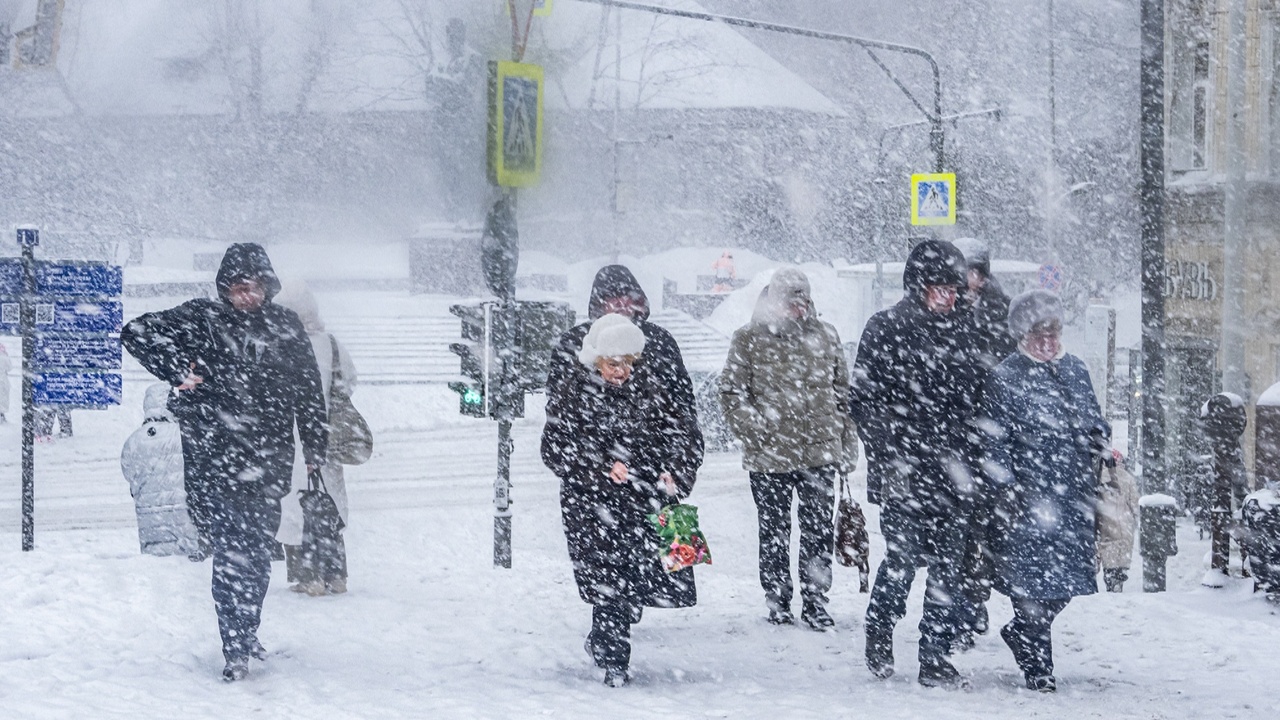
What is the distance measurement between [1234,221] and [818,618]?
27.8 ft

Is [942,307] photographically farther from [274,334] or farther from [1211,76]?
[1211,76]

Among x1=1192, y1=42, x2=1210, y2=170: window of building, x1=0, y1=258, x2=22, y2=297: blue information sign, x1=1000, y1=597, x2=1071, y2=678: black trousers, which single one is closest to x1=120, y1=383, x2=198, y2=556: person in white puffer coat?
x1=0, y1=258, x2=22, y2=297: blue information sign

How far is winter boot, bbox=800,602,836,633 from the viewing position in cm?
754

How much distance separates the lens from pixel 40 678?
6.47 meters

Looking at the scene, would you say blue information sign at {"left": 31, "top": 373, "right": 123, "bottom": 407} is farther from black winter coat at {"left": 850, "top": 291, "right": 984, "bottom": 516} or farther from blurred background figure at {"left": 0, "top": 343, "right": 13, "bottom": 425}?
blurred background figure at {"left": 0, "top": 343, "right": 13, "bottom": 425}

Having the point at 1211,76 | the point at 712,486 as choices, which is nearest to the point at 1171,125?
the point at 1211,76

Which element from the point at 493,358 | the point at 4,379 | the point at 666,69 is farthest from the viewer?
the point at 666,69

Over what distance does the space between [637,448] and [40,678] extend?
2.86 m

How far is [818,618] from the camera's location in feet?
24.8

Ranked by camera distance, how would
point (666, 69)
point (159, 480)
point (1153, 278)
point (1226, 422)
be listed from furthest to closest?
point (666, 69) → point (1226, 422) → point (1153, 278) → point (159, 480)

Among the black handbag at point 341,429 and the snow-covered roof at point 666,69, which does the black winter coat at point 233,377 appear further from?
the snow-covered roof at point 666,69

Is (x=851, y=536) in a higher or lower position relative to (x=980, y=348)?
lower

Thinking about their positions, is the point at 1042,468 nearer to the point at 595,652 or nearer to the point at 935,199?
the point at 595,652

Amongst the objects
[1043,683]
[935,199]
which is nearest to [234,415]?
[1043,683]
